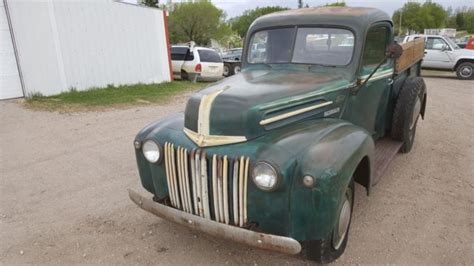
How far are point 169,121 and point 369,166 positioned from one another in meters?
1.72

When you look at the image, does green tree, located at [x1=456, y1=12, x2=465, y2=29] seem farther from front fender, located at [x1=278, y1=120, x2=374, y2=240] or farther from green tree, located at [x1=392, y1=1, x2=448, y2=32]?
front fender, located at [x1=278, y1=120, x2=374, y2=240]

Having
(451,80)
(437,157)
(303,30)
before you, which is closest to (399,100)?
(437,157)

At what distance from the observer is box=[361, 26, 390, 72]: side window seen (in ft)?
12.2

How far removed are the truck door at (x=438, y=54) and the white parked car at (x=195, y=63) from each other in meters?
8.99

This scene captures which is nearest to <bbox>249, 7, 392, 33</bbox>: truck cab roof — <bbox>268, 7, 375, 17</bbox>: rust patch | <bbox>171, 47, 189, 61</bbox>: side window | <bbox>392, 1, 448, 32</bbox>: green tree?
<bbox>268, 7, 375, 17</bbox>: rust patch

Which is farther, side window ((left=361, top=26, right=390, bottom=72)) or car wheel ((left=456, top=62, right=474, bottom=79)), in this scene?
car wheel ((left=456, top=62, right=474, bottom=79))

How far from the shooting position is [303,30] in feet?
12.3

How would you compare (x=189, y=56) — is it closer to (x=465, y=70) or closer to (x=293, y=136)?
(x=465, y=70)

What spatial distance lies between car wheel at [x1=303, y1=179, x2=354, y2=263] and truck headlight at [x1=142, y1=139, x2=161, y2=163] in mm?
1293

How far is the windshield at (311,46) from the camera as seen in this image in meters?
3.64

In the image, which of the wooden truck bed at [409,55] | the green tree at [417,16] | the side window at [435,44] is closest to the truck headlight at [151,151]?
the wooden truck bed at [409,55]

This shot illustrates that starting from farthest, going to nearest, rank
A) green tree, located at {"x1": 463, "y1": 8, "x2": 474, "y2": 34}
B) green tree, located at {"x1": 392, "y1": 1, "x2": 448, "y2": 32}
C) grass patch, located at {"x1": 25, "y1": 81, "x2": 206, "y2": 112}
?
1. green tree, located at {"x1": 463, "y1": 8, "x2": 474, "y2": 34}
2. green tree, located at {"x1": 392, "y1": 1, "x2": 448, "y2": 32}
3. grass patch, located at {"x1": 25, "y1": 81, "x2": 206, "y2": 112}

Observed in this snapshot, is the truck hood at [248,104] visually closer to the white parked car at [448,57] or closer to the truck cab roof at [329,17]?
the truck cab roof at [329,17]

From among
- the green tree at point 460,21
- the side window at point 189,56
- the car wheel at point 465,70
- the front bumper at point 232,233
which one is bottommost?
the car wheel at point 465,70
